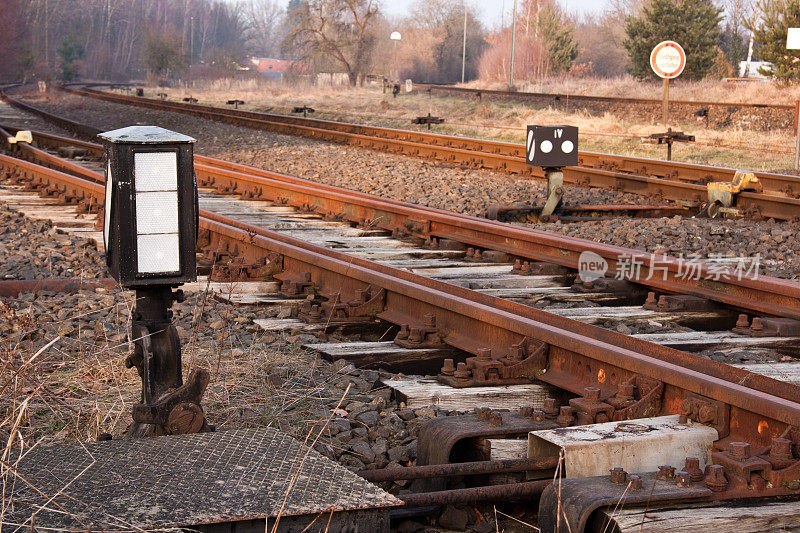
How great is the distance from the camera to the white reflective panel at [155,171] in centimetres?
281

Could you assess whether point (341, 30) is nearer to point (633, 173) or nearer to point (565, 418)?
point (633, 173)

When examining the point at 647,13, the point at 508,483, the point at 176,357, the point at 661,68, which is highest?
the point at 647,13

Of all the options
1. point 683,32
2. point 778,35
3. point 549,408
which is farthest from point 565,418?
point 683,32

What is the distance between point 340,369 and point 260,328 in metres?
0.92

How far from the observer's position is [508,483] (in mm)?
2736

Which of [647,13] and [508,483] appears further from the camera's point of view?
[647,13]

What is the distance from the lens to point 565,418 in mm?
2990

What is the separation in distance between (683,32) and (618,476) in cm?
3982

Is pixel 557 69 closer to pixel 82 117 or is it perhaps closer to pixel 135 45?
pixel 82 117

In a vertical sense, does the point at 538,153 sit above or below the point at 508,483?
above

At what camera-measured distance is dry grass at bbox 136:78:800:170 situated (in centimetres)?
1606

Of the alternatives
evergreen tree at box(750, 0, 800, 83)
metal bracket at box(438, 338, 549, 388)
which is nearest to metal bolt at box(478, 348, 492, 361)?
metal bracket at box(438, 338, 549, 388)

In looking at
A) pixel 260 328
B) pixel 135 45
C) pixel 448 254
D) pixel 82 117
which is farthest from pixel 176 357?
pixel 135 45

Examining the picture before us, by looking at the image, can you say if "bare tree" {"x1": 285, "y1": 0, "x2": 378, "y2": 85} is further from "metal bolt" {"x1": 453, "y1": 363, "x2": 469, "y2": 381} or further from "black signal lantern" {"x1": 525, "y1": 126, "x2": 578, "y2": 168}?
"metal bolt" {"x1": 453, "y1": 363, "x2": 469, "y2": 381}
